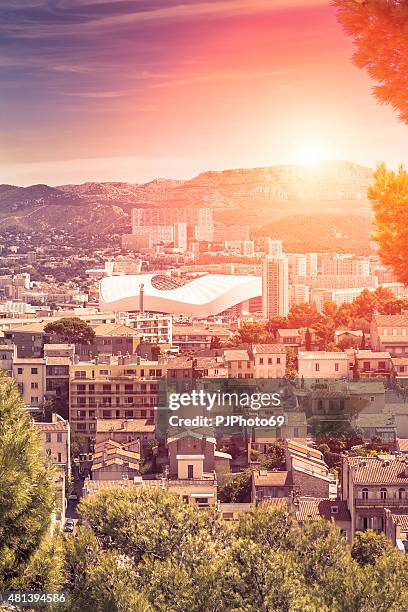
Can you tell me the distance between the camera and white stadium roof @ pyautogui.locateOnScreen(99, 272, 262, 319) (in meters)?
12.7

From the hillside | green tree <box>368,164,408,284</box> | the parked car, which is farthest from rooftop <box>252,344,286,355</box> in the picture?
green tree <box>368,164,408,284</box>

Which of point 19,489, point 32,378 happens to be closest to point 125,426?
point 32,378

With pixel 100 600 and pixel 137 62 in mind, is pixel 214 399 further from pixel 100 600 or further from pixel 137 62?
pixel 100 600

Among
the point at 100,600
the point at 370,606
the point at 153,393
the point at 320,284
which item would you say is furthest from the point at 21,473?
the point at 320,284

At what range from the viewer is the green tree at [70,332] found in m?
8.67

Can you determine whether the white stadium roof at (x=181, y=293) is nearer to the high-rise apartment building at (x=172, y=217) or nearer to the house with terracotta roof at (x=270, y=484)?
the high-rise apartment building at (x=172, y=217)

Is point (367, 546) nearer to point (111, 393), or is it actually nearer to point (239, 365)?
point (111, 393)

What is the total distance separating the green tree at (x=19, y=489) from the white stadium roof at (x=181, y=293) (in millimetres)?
10667

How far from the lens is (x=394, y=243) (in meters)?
1.17

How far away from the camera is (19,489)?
1651mm

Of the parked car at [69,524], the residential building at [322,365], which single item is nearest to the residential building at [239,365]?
the residential building at [322,365]

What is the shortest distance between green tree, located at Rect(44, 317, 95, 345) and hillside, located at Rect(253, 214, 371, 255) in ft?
12.8

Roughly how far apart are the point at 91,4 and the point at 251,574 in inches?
201

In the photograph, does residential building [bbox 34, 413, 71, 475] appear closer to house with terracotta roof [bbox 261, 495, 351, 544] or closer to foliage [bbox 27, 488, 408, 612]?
house with terracotta roof [bbox 261, 495, 351, 544]
